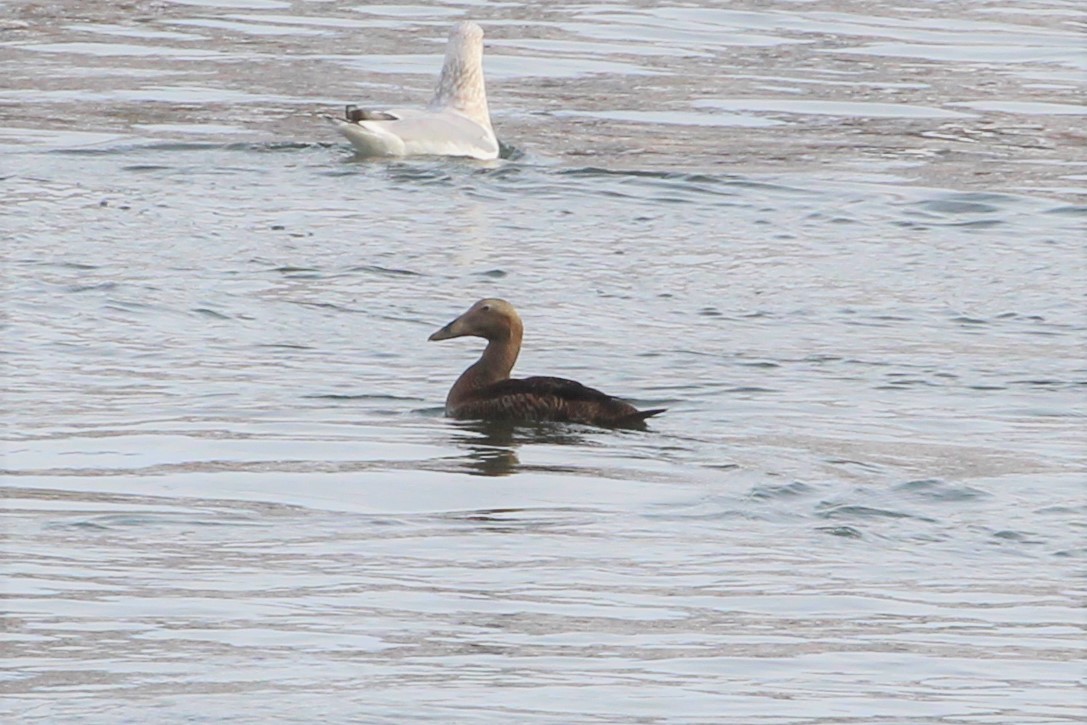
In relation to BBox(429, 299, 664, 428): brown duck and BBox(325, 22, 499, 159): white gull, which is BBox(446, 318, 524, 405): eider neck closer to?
BBox(429, 299, 664, 428): brown duck

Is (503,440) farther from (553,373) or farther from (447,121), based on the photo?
(447,121)

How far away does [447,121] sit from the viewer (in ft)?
57.7

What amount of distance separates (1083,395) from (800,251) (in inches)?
139

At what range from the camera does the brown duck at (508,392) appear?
10.5 m

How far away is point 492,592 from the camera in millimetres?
7590

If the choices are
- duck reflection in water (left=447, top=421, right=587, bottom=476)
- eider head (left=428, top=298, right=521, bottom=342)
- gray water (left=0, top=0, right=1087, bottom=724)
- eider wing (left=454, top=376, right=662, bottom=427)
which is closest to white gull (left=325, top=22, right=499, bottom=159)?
gray water (left=0, top=0, right=1087, bottom=724)

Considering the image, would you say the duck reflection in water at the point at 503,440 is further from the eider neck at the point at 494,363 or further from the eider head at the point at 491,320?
the eider head at the point at 491,320

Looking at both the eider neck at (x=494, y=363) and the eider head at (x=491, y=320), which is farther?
the eider head at (x=491, y=320)

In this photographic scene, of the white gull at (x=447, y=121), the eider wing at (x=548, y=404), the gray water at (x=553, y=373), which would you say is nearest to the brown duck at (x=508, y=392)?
the eider wing at (x=548, y=404)

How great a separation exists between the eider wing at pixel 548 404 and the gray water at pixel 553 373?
9 cm

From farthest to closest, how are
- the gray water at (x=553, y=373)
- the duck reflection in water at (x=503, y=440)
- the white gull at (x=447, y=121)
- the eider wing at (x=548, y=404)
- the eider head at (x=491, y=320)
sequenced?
the white gull at (x=447, y=121)
the eider head at (x=491, y=320)
the eider wing at (x=548, y=404)
the duck reflection in water at (x=503, y=440)
the gray water at (x=553, y=373)

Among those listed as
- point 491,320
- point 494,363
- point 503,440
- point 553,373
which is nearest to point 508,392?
point 503,440

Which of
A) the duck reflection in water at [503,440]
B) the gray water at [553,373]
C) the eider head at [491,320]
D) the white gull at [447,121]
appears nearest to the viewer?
the gray water at [553,373]

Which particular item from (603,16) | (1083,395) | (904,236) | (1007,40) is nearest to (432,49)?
(603,16)
